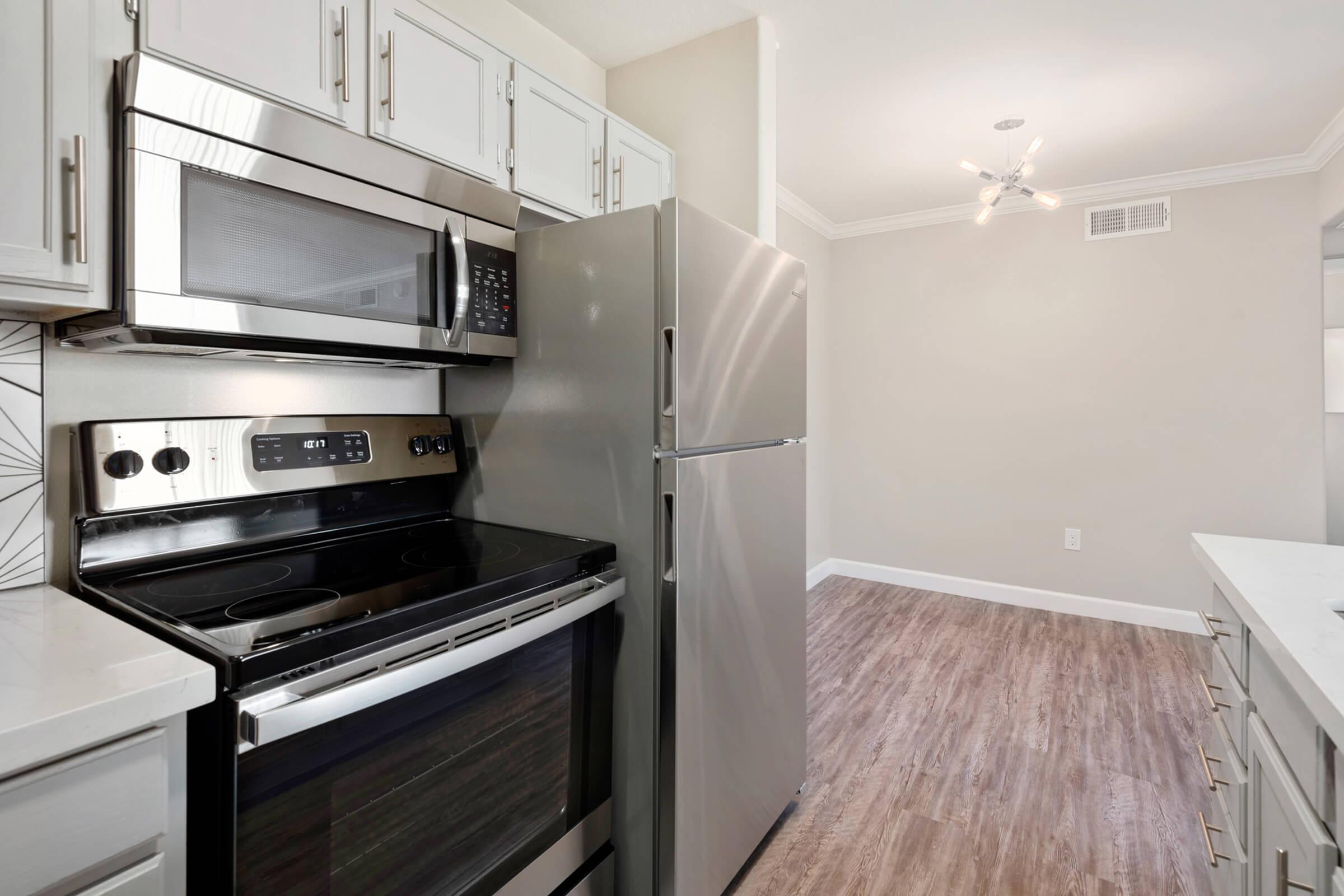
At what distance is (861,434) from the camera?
4.59m

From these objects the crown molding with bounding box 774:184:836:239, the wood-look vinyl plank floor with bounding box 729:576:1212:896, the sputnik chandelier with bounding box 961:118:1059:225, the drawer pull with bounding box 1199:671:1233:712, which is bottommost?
the wood-look vinyl plank floor with bounding box 729:576:1212:896

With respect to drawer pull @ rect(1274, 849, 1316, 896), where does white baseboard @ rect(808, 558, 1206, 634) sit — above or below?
below

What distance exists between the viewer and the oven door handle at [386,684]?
0.79m

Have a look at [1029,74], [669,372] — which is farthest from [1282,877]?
[1029,74]

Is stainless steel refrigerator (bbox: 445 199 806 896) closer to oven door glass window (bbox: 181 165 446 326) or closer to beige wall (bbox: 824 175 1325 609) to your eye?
oven door glass window (bbox: 181 165 446 326)

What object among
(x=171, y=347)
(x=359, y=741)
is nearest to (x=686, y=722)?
(x=359, y=741)

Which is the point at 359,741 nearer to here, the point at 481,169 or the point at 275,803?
the point at 275,803

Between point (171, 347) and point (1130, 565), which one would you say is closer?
point (171, 347)

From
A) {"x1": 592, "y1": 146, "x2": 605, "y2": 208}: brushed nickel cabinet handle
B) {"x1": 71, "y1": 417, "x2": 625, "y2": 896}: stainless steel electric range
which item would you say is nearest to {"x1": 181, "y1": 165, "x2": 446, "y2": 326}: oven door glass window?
{"x1": 71, "y1": 417, "x2": 625, "y2": 896}: stainless steel electric range

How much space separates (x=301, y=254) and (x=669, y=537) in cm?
90

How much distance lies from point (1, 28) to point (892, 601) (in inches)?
168

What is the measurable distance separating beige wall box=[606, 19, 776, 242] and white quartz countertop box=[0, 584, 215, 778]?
1.90 m

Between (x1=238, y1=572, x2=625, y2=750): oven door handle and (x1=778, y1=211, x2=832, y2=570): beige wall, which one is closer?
(x1=238, y1=572, x2=625, y2=750): oven door handle

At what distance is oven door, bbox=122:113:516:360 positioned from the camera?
3.30ft
